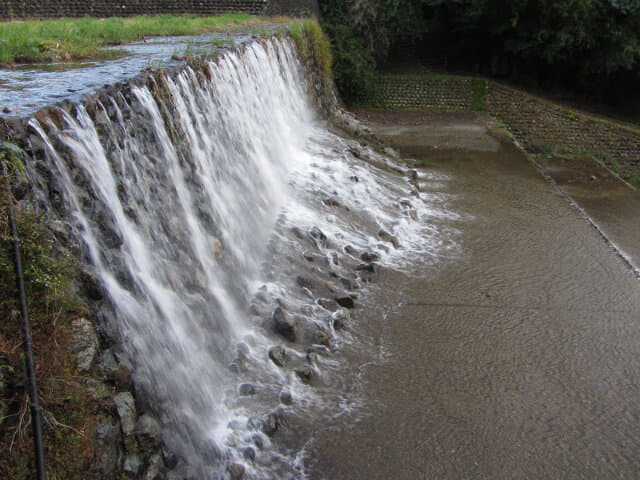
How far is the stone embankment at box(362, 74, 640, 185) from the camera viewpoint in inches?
573

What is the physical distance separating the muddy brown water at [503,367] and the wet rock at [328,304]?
1.53 ft

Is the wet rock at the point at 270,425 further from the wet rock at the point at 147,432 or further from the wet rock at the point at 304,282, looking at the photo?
the wet rock at the point at 304,282

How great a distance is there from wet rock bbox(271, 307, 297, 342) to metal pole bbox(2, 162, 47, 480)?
290cm

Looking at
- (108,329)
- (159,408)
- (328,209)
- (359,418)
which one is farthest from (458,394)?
(328,209)

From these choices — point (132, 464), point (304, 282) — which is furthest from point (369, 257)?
point (132, 464)

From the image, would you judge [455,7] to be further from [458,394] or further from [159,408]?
[159,408]

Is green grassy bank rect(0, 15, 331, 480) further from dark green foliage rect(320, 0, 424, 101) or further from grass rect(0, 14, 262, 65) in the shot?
dark green foliage rect(320, 0, 424, 101)

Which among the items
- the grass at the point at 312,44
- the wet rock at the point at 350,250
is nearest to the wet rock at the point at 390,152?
the grass at the point at 312,44

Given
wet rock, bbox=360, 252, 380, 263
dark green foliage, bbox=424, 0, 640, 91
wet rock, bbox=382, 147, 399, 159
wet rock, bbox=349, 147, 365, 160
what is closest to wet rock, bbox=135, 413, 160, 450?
wet rock, bbox=360, 252, 380, 263

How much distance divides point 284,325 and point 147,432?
2155mm

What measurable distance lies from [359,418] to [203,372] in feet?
4.57

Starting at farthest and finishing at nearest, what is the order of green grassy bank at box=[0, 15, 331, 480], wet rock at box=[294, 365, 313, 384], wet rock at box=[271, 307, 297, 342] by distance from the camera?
wet rock at box=[271, 307, 297, 342] < wet rock at box=[294, 365, 313, 384] < green grassy bank at box=[0, 15, 331, 480]

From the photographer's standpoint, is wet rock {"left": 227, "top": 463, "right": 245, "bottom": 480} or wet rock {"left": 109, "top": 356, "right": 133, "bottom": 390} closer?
wet rock {"left": 109, "top": 356, "right": 133, "bottom": 390}

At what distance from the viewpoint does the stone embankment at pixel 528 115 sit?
47.7 ft
